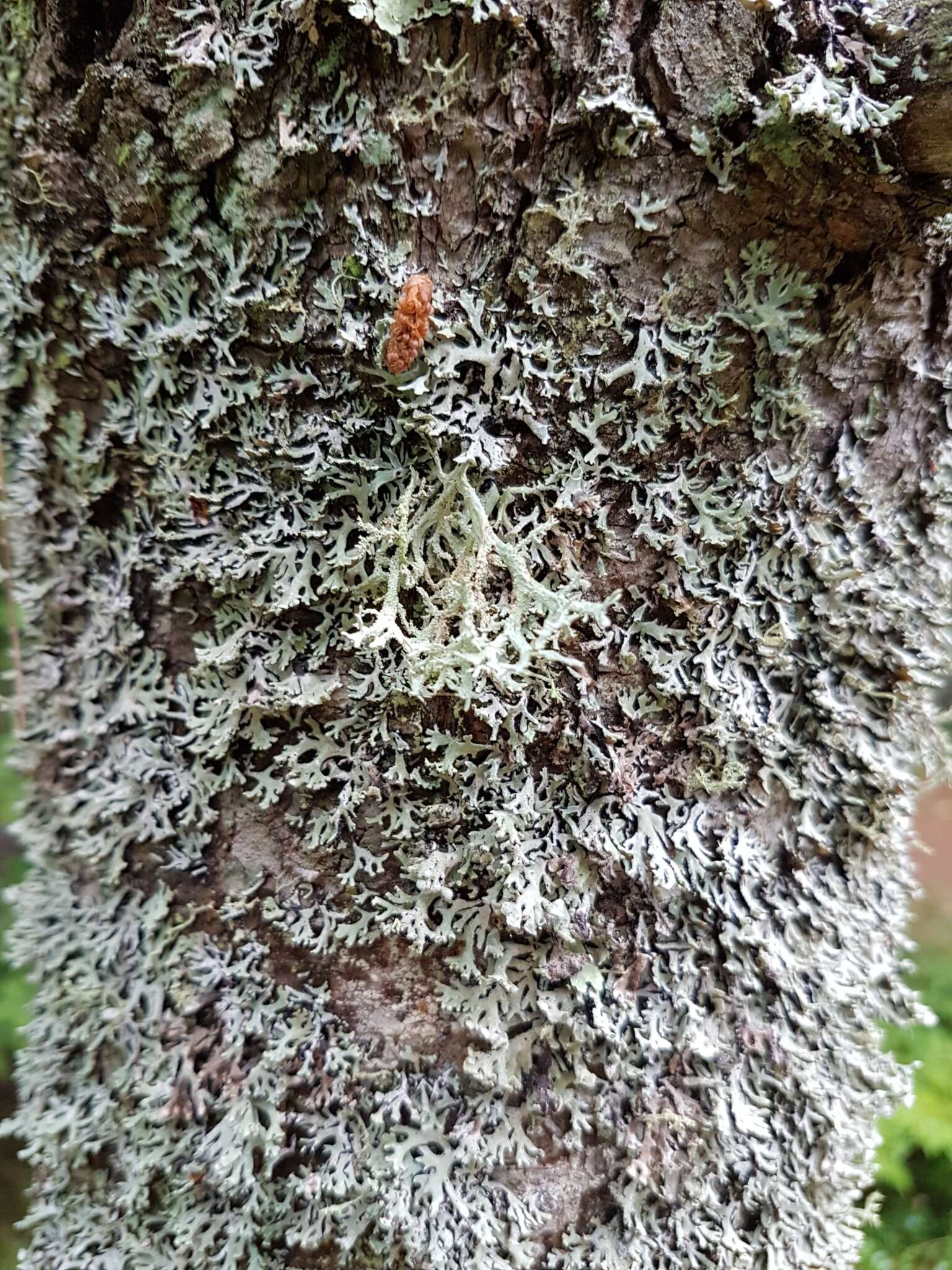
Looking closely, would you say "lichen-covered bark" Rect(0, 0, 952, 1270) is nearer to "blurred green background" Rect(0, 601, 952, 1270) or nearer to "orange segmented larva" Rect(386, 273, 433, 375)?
"orange segmented larva" Rect(386, 273, 433, 375)

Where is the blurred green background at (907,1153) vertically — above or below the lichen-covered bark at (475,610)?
below

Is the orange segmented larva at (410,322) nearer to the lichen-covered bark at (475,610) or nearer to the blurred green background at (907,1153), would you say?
the lichen-covered bark at (475,610)

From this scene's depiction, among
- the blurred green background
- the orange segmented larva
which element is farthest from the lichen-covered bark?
the blurred green background

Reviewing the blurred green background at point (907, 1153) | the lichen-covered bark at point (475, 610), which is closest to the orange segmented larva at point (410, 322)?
the lichen-covered bark at point (475, 610)

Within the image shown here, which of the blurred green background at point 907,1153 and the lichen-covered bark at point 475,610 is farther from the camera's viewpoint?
the blurred green background at point 907,1153

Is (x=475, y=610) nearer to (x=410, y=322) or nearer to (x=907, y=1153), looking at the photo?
(x=410, y=322)
